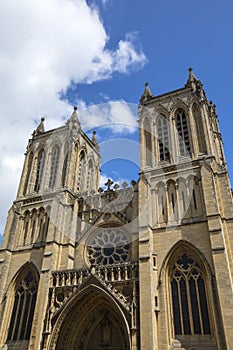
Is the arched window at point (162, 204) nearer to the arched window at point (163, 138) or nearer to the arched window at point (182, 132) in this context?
the arched window at point (163, 138)

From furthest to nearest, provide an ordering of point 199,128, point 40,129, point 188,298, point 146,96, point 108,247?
point 40,129, point 146,96, point 199,128, point 108,247, point 188,298

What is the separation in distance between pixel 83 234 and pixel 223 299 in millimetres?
10461

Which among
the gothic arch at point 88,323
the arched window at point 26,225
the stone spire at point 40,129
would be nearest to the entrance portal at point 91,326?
the gothic arch at point 88,323

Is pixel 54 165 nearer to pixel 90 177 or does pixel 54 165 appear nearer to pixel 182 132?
pixel 90 177

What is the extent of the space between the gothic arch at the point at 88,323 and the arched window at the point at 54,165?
1064 centimetres

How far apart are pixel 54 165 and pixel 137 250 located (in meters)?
12.0

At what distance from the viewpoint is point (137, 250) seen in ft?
63.6

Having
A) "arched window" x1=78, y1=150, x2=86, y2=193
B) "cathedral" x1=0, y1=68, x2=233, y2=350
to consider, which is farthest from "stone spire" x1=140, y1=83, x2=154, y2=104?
"arched window" x1=78, y1=150, x2=86, y2=193

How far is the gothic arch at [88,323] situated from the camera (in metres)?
17.6

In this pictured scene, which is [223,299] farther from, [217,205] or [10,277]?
[10,277]

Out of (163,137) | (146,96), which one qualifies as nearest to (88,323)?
(163,137)

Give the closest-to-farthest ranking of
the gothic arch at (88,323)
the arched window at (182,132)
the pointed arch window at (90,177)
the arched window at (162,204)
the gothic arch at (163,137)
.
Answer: the gothic arch at (88,323) < the arched window at (162,204) < the arched window at (182,132) < the gothic arch at (163,137) < the pointed arch window at (90,177)

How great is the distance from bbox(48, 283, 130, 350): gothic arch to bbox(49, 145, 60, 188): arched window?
1064 centimetres

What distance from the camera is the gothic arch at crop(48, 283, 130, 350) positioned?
693 inches
